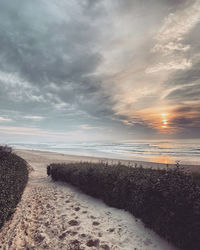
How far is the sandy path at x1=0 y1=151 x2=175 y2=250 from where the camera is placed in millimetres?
3578

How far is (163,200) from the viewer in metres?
3.63

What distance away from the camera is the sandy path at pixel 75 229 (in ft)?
11.7

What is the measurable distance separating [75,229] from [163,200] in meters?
Result: 2.59

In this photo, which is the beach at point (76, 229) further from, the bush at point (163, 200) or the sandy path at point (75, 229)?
the bush at point (163, 200)

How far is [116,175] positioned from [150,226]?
202 cm

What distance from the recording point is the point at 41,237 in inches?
155

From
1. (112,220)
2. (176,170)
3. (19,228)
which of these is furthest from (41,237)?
(176,170)

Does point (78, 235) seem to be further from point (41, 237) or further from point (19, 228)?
point (19, 228)

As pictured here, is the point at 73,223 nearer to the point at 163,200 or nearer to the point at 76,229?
the point at 76,229

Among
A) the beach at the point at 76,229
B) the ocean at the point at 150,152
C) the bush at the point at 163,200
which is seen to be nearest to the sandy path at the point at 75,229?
the beach at the point at 76,229

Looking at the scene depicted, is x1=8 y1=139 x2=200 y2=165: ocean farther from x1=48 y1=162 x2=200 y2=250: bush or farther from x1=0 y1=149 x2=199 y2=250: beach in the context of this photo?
x1=0 y1=149 x2=199 y2=250: beach

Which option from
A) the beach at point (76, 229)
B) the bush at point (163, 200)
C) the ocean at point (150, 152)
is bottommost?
the beach at point (76, 229)

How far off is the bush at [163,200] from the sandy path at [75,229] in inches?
13.0

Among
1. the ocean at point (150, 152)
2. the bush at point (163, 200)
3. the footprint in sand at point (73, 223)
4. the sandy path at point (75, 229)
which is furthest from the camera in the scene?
the ocean at point (150, 152)
